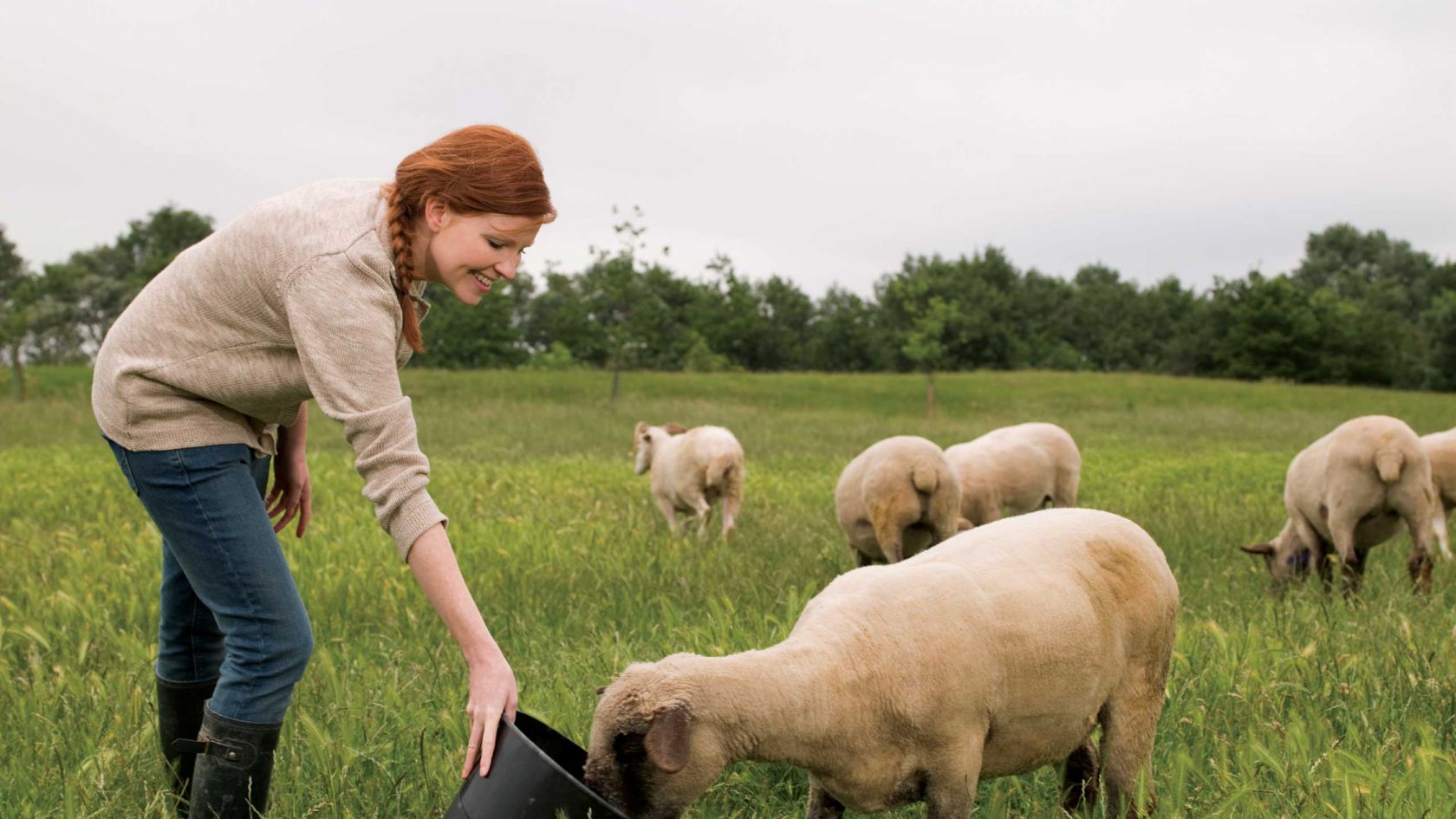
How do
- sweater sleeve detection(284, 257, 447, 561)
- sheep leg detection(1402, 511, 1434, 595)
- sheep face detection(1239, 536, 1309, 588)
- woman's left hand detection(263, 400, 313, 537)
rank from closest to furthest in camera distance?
sweater sleeve detection(284, 257, 447, 561) → woman's left hand detection(263, 400, 313, 537) → sheep leg detection(1402, 511, 1434, 595) → sheep face detection(1239, 536, 1309, 588)

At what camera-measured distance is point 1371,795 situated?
11.3 feet

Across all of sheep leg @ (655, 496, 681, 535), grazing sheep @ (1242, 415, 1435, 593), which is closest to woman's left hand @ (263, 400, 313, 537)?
grazing sheep @ (1242, 415, 1435, 593)

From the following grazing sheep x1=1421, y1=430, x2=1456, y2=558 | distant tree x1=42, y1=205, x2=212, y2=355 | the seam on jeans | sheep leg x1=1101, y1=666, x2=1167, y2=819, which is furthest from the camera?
distant tree x1=42, y1=205, x2=212, y2=355

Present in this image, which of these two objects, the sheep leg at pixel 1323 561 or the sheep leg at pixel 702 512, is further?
the sheep leg at pixel 702 512

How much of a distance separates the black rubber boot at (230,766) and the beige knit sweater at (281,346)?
2.78 feet

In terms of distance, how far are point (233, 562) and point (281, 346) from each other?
64 cm

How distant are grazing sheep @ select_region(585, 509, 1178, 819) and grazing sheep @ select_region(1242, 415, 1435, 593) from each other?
4626 millimetres

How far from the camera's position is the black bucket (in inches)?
95.8

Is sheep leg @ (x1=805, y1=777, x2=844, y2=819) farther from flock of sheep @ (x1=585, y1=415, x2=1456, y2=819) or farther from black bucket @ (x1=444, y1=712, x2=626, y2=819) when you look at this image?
black bucket @ (x1=444, y1=712, x2=626, y2=819)

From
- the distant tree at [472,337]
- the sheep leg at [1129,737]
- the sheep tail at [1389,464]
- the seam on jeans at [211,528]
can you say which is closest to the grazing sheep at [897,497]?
the sheep tail at [1389,464]

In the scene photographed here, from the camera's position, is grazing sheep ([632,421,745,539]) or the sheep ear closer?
the sheep ear

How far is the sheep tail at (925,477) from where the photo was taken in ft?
25.5

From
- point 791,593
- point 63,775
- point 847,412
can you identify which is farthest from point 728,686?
point 847,412

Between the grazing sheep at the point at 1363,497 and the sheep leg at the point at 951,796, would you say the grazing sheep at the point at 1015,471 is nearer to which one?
the grazing sheep at the point at 1363,497
